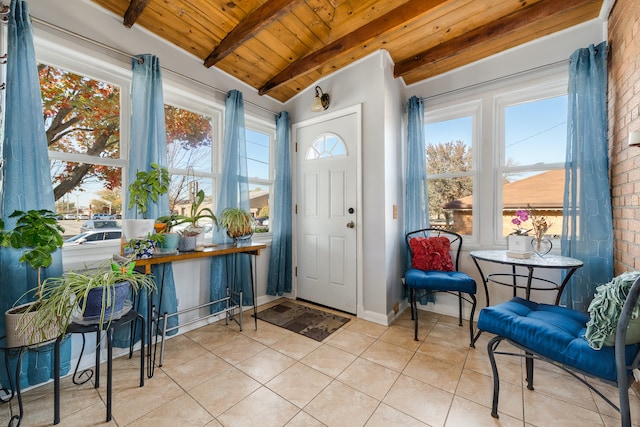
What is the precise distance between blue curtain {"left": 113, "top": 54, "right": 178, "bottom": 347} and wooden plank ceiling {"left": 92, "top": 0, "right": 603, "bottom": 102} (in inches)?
14.9

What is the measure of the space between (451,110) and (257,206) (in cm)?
244

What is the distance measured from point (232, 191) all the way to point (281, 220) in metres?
0.72

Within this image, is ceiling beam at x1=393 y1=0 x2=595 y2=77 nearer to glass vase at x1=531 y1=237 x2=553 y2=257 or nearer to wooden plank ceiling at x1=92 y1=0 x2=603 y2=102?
wooden plank ceiling at x1=92 y1=0 x2=603 y2=102

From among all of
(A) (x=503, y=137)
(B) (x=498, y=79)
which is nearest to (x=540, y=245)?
(A) (x=503, y=137)

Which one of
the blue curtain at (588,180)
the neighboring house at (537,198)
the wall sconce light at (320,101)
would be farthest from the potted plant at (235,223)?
the blue curtain at (588,180)

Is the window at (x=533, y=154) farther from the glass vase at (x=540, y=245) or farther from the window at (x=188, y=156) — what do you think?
the window at (x=188, y=156)

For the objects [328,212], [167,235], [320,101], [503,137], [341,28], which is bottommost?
[167,235]

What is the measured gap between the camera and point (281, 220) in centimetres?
312

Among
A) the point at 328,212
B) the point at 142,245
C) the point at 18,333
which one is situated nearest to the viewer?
the point at 18,333

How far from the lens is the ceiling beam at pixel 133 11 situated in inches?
72.4

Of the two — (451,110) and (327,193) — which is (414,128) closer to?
(451,110)

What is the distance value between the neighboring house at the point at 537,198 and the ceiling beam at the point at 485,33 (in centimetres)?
125

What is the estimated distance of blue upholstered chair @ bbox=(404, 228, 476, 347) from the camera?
2.22 meters

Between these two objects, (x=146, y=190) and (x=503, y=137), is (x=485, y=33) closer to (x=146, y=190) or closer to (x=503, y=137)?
(x=503, y=137)
